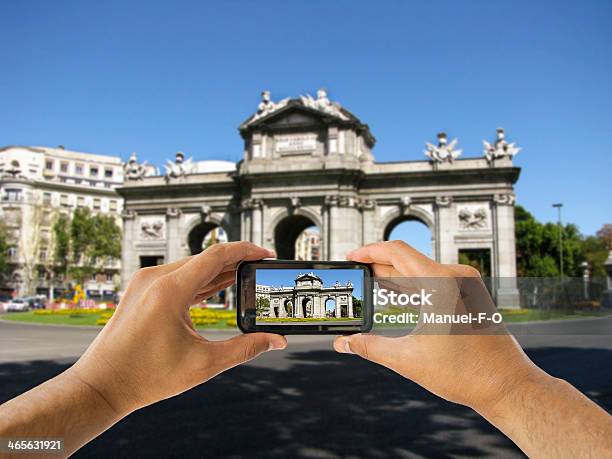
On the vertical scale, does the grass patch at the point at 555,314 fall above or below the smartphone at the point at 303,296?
below

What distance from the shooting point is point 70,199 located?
3105 inches

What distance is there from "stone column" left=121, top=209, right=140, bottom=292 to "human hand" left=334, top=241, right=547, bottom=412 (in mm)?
42533

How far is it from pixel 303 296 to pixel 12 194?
82.4 m

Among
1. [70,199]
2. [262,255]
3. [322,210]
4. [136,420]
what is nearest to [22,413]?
[262,255]

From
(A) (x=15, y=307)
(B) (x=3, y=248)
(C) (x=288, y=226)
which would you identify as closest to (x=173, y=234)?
(C) (x=288, y=226)

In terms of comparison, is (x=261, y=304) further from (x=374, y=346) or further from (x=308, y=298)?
(x=374, y=346)

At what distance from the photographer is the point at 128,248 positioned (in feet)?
141

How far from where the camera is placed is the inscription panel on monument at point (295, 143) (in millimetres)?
38281

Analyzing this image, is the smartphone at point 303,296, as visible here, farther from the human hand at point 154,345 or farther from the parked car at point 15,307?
the parked car at point 15,307

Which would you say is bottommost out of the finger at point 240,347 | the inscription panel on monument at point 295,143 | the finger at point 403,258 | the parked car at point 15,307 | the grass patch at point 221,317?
the parked car at point 15,307

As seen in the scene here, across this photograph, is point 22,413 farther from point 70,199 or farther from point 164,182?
point 70,199

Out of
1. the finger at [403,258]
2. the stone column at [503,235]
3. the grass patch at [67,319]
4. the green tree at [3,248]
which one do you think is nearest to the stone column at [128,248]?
the grass patch at [67,319]

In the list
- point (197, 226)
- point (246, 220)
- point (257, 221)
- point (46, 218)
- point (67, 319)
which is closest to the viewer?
point (67, 319)

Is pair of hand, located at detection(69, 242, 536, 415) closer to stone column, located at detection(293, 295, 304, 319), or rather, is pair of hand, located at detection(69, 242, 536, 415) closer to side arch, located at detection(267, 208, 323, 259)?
stone column, located at detection(293, 295, 304, 319)
